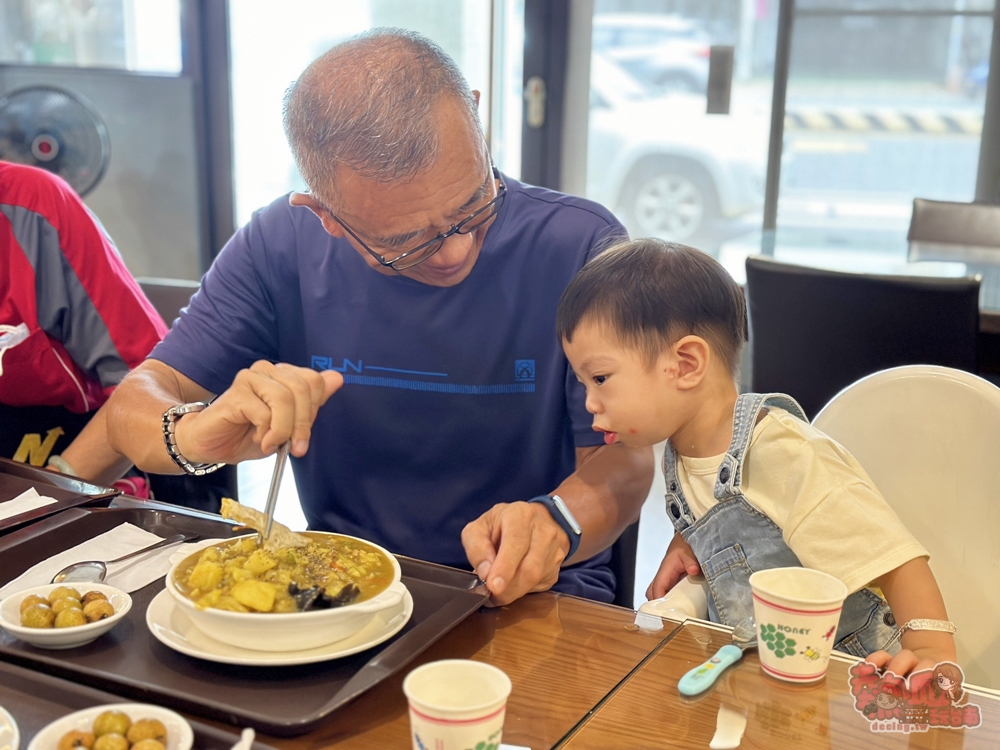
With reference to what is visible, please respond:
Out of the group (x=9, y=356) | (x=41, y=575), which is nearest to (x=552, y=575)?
(x=41, y=575)

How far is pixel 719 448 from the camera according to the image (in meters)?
1.40

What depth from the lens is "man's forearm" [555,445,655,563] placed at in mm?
1401

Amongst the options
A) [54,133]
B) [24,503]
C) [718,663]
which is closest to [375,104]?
[24,503]

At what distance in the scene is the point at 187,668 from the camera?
3.18 feet

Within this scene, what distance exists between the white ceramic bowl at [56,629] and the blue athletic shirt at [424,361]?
2.17 feet

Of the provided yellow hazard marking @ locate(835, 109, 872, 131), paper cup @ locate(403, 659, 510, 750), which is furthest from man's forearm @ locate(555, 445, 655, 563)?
yellow hazard marking @ locate(835, 109, 872, 131)

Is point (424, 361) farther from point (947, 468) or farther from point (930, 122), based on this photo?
point (930, 122)

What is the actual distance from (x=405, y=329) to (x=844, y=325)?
1.25 m

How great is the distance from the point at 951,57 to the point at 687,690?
523 centimetres

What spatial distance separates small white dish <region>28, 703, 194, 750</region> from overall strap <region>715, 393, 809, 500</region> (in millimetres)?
765

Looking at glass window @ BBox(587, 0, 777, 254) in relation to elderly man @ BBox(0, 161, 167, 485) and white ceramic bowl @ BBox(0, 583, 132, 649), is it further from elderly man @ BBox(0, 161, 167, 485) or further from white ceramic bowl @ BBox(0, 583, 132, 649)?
white ceramic bowl @ BBox(0, 583, 132, 649)

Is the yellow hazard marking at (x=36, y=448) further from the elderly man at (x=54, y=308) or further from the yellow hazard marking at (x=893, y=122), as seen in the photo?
the yellow hazard marking at (x=893, y=122)

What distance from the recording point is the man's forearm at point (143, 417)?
4.83 ft

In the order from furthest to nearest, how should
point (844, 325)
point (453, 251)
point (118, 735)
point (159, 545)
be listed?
point (844, 325)
point (453, 251)
point (159, 545)
point (118, 735)
